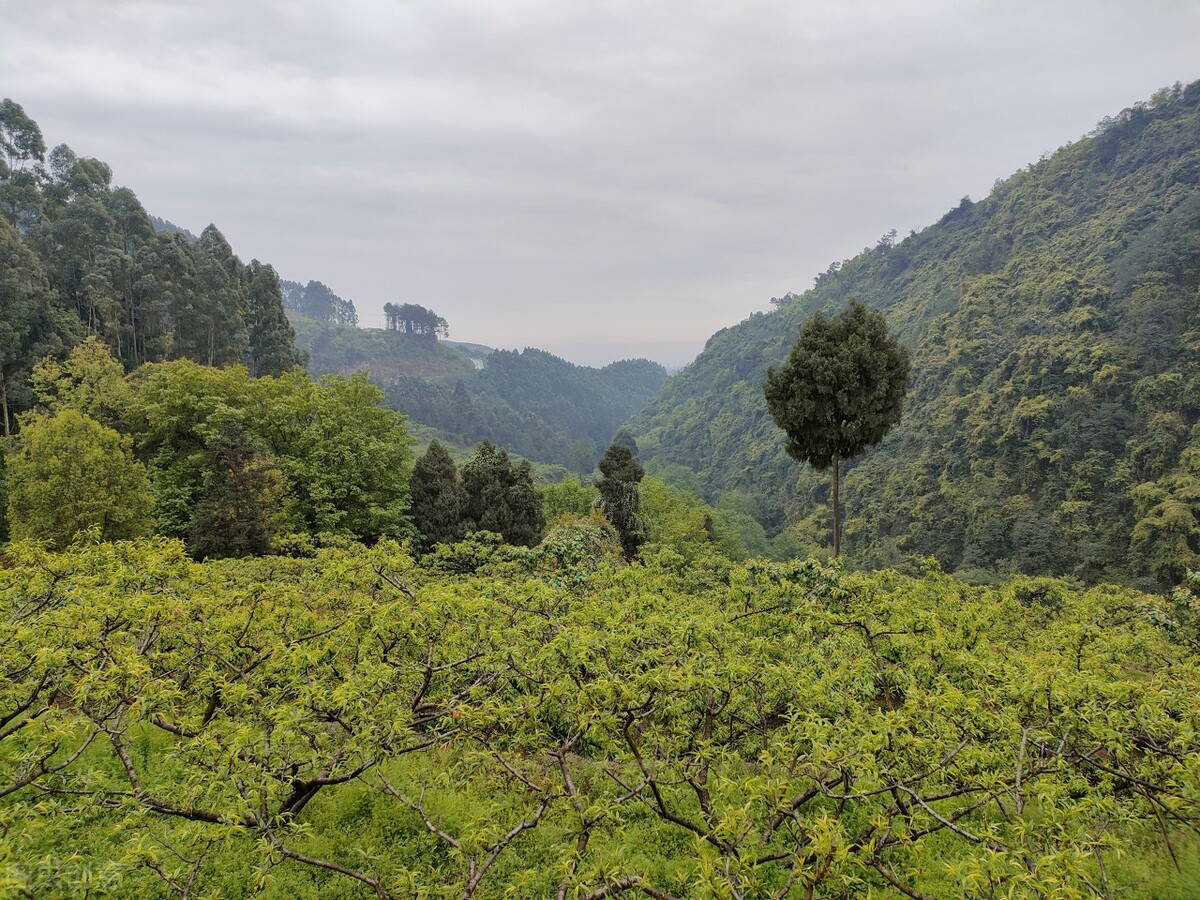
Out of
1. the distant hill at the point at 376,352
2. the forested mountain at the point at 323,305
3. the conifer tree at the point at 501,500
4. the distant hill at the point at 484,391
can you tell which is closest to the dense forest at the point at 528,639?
the conifer tree at the point at 501,500

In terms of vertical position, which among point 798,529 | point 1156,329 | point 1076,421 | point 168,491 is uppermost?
point 1156,329

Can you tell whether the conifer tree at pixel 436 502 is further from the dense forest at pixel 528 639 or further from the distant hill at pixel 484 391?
the distant hill at pixel 484 391

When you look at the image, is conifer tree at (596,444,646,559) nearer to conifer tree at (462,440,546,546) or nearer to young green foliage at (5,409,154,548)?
conifer tree at (462,440,546,546)

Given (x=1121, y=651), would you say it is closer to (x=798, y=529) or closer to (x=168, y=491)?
(x=168, y=491)

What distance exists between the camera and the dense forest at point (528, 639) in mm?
3916

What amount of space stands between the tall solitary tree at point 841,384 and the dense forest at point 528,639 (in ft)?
0.46

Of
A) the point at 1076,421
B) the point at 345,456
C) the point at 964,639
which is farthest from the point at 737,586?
the point at 1076,421

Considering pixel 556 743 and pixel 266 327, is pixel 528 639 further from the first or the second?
pixel 266 327

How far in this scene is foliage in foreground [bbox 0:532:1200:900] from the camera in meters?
3.61

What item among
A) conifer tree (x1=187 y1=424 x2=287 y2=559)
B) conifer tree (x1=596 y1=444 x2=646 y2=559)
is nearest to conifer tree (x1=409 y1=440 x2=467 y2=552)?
conifer tree (x1=187 y1=424 x2=287 y2=559)

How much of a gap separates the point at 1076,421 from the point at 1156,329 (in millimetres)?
8079

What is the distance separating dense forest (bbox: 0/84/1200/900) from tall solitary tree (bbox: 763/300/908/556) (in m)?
0.14

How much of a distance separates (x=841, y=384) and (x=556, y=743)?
11818mm

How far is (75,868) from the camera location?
9.80ft
